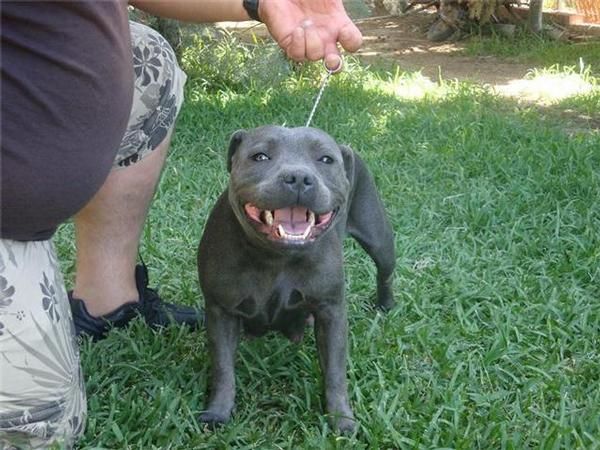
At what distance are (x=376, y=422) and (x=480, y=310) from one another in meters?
1.08

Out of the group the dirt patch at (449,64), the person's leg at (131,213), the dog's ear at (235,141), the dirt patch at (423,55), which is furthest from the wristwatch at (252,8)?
the dirt patch at (423,55)

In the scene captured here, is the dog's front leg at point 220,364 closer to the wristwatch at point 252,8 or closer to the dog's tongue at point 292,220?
the dog's tongue at point 292,220

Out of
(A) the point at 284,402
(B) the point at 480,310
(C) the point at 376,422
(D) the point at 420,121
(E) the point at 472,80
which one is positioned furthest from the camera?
(E) the point at 472,80

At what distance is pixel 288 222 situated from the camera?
260 centimetres

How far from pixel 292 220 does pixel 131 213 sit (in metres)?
1.01

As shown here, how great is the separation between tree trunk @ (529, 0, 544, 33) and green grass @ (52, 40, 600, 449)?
5096 millimetres

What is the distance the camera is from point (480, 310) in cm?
371

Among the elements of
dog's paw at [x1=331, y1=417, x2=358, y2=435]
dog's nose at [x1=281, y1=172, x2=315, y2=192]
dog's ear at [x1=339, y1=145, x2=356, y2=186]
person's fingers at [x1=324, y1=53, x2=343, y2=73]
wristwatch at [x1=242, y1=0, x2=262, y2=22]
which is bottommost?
dog's paw at [x1=331, y1=417, x2=358, y2=435]

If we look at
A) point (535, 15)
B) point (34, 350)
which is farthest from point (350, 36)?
point (535, 15)

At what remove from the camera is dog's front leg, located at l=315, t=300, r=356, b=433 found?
112 inches

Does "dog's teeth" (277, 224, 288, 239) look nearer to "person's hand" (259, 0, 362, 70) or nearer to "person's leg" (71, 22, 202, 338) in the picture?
"person's hand" (259, 0, 362, 70)

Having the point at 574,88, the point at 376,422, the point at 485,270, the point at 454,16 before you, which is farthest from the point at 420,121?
the point at 454,16

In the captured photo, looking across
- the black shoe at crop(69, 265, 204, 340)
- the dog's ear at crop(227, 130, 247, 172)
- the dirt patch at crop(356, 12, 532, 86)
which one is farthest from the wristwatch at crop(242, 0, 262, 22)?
the dirt patch at crop(356, 12, 532, 86)

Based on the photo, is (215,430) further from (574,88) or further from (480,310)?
(574,88)
